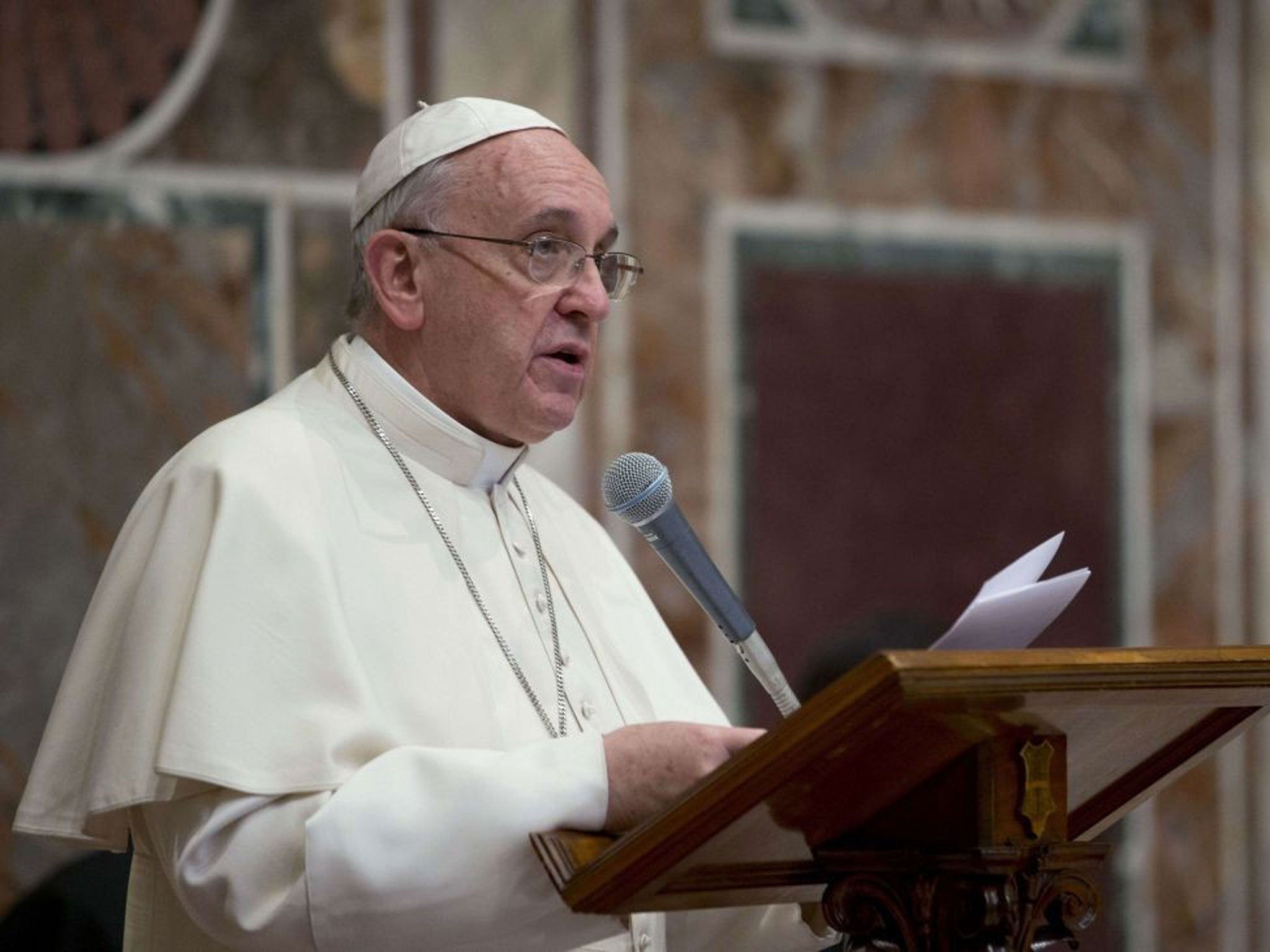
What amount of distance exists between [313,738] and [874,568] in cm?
406

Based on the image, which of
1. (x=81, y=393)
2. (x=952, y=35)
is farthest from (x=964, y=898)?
(x=952, y=35)

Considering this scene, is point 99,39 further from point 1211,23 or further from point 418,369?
point 1211,23

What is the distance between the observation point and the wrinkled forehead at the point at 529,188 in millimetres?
3139

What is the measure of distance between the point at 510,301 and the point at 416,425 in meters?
0.25

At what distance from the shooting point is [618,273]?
128 inches

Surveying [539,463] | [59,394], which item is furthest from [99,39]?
[539,463]

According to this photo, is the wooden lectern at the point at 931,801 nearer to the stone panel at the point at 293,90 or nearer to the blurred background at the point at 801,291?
the blurred background at the point at 801,291

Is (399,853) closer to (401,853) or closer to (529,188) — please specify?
(401,853)

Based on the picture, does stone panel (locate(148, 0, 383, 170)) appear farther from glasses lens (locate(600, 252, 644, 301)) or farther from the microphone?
the microphone

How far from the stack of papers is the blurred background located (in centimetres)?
344

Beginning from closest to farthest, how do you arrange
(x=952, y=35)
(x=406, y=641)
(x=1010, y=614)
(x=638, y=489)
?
1. (x=1010, y=614)
2. (x=638, y=489)
3. (x=406, y=641)
4. (x=952, y=35)

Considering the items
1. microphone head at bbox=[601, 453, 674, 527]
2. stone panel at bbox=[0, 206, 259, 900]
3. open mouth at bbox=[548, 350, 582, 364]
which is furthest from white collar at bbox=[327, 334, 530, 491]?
stone panel at bbox=[0, 206, 259, 900]

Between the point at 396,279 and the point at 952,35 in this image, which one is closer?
the point at 396,279

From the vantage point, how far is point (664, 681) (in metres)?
3.33
